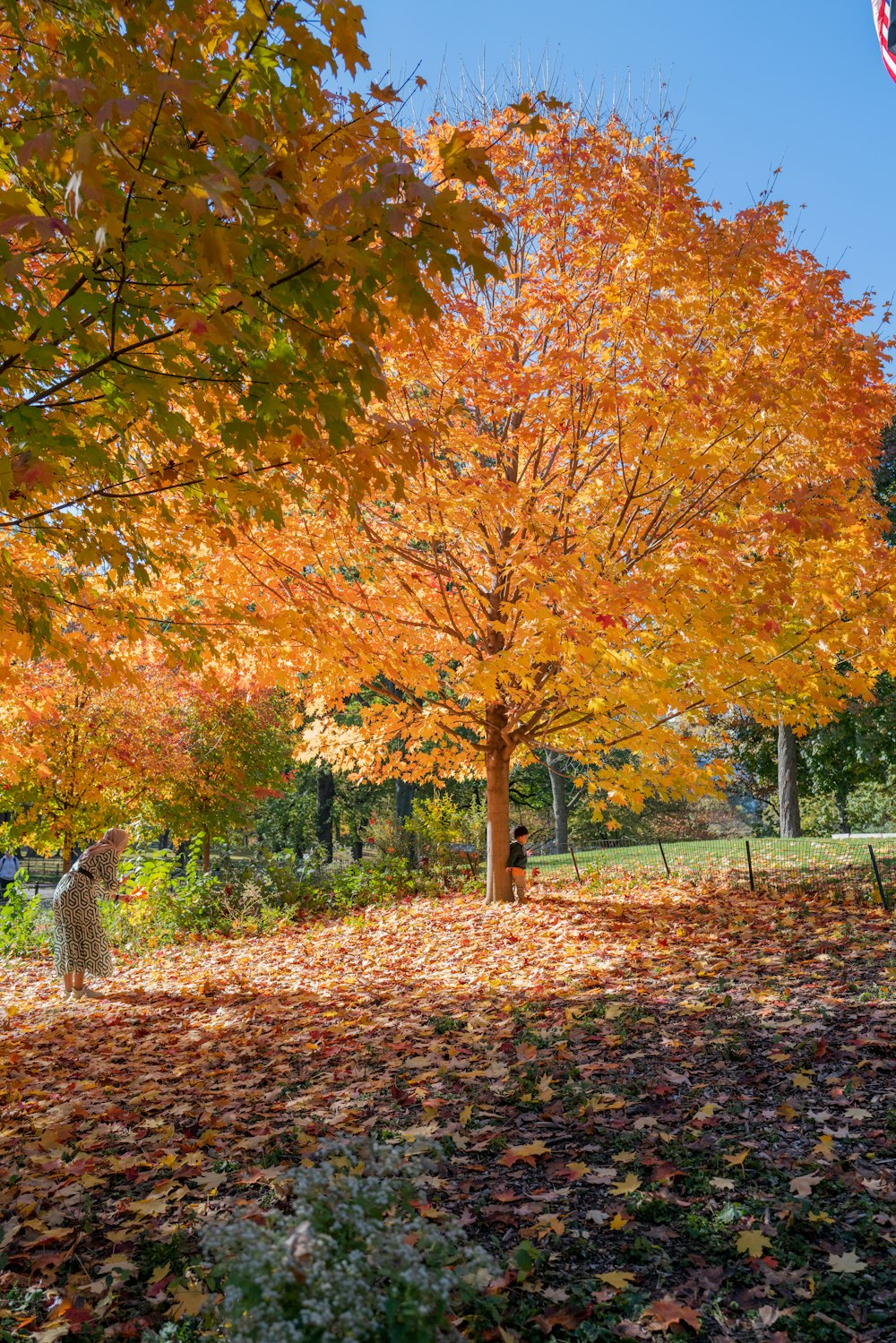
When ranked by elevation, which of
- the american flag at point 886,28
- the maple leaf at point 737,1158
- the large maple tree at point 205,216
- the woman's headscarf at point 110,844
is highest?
the american flag at point 886,28

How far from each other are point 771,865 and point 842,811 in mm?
16529

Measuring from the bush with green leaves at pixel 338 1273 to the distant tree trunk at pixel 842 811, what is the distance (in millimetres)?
25805

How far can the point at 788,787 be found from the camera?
20.1 metres

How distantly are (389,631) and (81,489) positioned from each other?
4.21 metres

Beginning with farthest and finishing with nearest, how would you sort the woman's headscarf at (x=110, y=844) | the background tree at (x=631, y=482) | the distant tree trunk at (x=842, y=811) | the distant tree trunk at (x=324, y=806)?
the distant tree trunk at (x=324, y=806) < the distant tree trunk at (x=842, y=811) < the woman's headscarf at (x=110, y=844) < the background tree at (x=631, y=482)

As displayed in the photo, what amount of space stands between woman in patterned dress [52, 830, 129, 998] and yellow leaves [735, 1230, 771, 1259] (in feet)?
22.7

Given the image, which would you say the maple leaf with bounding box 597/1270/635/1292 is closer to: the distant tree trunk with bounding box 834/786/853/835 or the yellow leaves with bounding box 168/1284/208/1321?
the yellow leaves with bounding box 168/1284/208/1321

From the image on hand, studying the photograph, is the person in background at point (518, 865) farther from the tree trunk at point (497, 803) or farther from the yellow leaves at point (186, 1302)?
the yellow leaves at point (186, 1302)

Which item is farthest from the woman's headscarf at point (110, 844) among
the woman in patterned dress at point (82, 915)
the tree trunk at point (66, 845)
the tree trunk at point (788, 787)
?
the tree trunk at point (788, 787)

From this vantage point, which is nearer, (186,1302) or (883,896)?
(186,1302)

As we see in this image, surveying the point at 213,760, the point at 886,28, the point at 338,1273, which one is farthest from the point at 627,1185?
the point at 886,28

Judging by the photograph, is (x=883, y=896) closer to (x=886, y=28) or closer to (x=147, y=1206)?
(x=147, y=1206)

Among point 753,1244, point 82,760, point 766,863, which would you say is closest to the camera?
point 753,1244

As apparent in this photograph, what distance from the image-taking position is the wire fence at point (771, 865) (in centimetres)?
926
